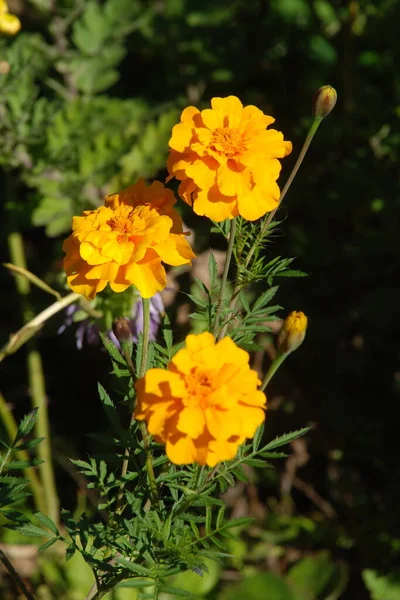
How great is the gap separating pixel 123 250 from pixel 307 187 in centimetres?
123

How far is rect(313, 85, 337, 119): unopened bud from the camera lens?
0.90 m

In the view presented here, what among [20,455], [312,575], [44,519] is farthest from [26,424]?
[312,575]

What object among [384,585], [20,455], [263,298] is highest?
[263,298]

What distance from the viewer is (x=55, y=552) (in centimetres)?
181

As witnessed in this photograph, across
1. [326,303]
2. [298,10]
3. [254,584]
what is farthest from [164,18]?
[254,584]

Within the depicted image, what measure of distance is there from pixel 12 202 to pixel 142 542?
1157mm

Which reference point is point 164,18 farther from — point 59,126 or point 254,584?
point 254,584

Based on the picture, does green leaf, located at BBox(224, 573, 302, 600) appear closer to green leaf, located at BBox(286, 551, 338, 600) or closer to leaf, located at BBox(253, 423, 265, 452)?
green leaf, located at BBox(286, 551, 338, 600)

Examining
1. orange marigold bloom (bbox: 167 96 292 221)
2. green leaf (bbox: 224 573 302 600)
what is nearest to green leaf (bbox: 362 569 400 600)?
green leaf (bbox: 224 573 302 600)

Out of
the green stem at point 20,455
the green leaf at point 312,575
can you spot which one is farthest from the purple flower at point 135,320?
the green leaf at point 312,575

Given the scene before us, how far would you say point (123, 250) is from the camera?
2.78 ft

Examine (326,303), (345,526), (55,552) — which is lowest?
(345,526)

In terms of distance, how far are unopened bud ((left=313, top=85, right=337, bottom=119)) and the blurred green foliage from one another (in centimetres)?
83

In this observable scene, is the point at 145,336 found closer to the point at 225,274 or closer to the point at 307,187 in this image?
the point at 225,274
